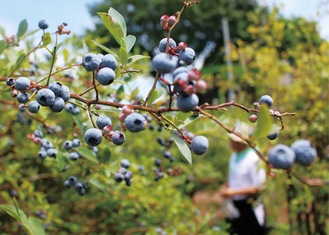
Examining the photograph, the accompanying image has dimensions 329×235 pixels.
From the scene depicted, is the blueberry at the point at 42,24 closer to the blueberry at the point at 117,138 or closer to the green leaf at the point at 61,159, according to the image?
the green leaf at the point at 61,159

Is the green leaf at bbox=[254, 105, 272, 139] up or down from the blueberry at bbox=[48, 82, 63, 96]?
down

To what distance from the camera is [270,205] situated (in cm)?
381

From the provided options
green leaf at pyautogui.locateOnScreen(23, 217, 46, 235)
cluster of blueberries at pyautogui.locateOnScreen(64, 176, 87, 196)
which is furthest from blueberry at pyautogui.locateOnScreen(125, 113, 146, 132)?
cluster of blueberries at pyautogui.locateOnScreen(64, 176, 87, 196)

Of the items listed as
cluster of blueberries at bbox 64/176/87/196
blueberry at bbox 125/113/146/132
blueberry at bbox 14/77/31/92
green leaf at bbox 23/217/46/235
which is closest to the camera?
blueberry at bbox 125/113/146/132

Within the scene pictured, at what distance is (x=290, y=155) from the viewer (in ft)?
1.79

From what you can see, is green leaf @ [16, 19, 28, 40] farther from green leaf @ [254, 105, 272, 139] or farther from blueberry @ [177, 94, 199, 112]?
green leaf @ [254, 105, 272, 139]

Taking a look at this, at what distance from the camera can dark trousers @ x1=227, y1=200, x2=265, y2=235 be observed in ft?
11.2

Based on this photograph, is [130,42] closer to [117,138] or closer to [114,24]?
[114,24]

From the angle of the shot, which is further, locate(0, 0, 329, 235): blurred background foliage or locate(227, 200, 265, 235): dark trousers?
locate(227, 200, 265, 235): dark trousers

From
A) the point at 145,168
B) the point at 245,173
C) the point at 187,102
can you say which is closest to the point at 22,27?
the point at 187,102

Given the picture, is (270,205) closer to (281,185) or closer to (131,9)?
(281,185)

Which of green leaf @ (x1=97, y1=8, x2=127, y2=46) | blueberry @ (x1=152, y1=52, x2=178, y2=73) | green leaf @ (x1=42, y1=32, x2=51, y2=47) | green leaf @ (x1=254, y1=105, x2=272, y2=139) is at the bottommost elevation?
green leaf @ (x1=254, y1=105, x2=272, y2=139)

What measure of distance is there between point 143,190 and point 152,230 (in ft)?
0.79

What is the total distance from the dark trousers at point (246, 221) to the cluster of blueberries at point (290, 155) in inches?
117
